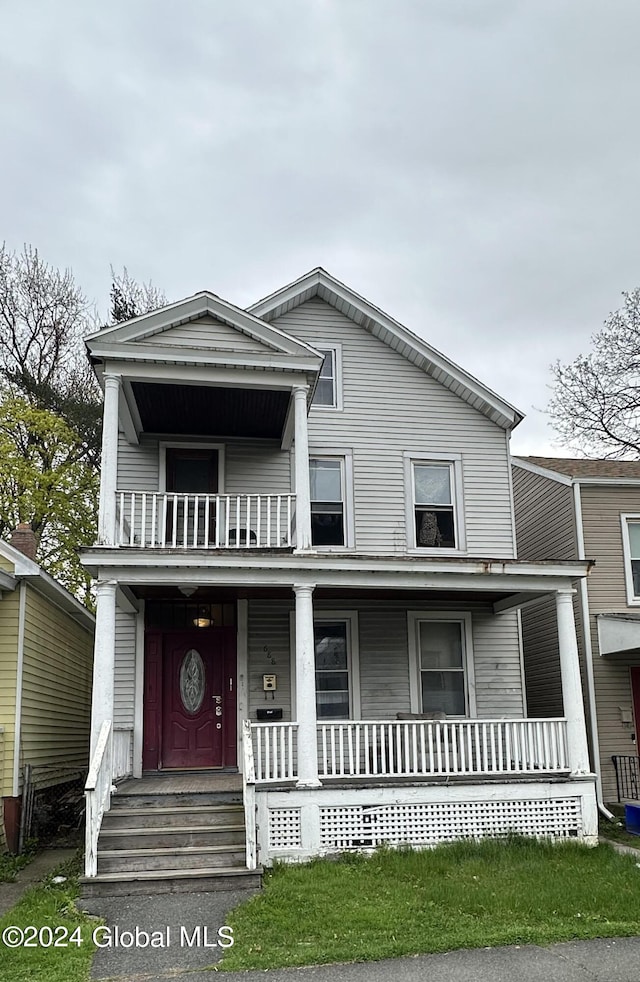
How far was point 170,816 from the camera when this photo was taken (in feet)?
29.9

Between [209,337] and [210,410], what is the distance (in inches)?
57.0

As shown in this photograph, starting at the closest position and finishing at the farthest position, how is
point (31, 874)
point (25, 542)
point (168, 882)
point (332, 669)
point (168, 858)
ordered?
point (168, 882) → point (168, 858) → point (31, 874) → point (25, 542) → point (332, 669)

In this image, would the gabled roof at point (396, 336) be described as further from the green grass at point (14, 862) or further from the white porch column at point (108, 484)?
the green grass at point (14, 862)

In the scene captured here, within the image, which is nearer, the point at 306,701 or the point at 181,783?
the point at 306,701

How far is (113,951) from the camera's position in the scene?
644cm

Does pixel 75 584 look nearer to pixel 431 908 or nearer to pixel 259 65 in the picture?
pixel 259 65

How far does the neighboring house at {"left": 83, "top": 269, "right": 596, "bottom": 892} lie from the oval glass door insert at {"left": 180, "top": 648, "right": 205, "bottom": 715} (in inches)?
Answer: 1.3

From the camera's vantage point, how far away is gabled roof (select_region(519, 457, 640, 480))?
14257 mm

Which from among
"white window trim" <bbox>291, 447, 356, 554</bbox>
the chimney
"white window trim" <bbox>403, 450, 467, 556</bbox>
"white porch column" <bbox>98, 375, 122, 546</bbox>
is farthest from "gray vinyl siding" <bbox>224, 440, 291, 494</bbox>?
the chimney

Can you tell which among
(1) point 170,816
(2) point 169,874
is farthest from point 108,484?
(2) point 169,874

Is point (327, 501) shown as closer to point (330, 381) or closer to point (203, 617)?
point (330, 381)

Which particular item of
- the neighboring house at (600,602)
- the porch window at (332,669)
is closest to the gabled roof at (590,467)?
Answer: the neighboring house at (600,602)

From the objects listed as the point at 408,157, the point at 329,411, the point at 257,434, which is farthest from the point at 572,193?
the point at 257,434

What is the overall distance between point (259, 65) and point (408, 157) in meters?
4.39
